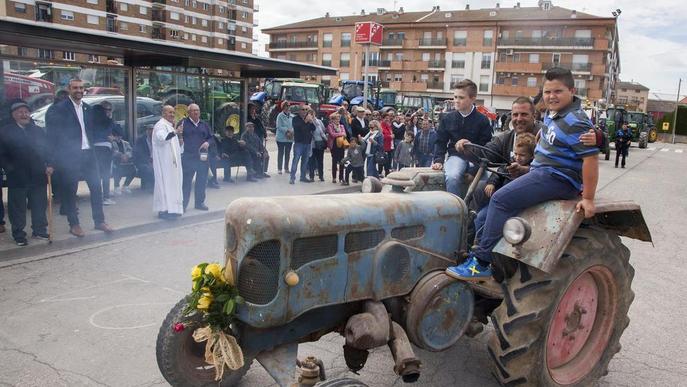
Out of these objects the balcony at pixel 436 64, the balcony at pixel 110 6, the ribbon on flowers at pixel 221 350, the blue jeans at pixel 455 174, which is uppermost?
the balcony at pixel 110 6

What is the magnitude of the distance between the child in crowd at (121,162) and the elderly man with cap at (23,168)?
297 centimetres

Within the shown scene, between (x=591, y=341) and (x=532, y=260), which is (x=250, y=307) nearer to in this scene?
(x=532, y=260)

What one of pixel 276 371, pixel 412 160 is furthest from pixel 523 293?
pixel 412 160

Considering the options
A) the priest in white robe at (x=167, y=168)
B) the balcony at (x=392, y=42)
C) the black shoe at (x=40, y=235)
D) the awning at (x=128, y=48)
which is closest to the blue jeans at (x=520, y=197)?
the black shoe at (x=40, y=235)

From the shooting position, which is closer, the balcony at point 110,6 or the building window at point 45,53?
the building window at point 45,53

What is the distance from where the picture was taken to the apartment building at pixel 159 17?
54000 millimetres

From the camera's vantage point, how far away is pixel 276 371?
2986 mm

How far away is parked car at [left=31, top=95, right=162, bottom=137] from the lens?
33.7 feet

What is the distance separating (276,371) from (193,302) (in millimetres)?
588

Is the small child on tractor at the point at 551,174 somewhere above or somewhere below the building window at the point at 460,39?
below

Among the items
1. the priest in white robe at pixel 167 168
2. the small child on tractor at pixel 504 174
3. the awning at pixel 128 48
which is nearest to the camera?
the small child on tractor at pixel 504 174

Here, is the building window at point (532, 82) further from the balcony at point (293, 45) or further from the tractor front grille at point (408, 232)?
the tractor front grille at point (408, 232)

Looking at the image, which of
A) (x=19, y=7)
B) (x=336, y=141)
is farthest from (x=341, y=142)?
(x=19, y=7)

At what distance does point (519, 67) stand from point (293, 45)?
110 feet
